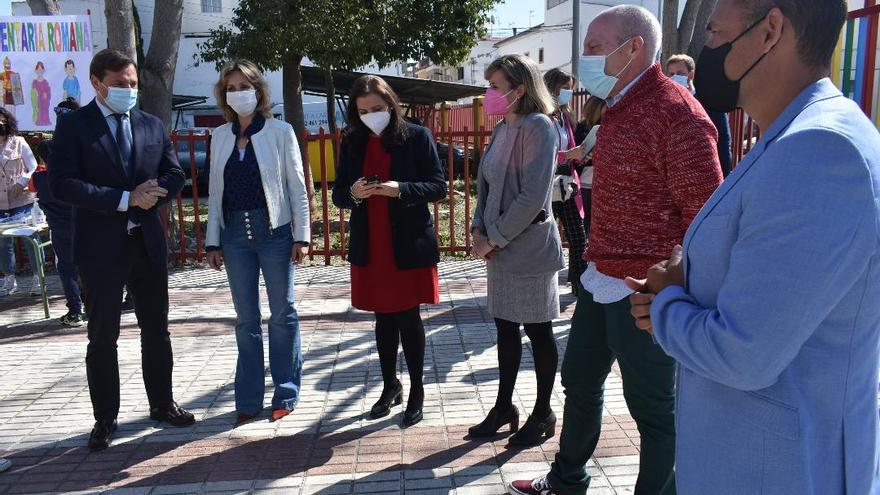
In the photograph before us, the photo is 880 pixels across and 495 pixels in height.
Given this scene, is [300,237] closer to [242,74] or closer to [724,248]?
[242,74]

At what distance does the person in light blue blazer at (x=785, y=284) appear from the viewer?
123 cm

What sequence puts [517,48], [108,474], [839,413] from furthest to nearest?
[517,48] → [108,474] → [839,413]

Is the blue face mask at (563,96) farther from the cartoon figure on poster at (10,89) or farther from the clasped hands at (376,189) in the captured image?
the cartoon figure on poster at (10,89)

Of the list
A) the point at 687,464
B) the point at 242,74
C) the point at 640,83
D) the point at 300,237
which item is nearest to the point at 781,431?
the point at 687,464

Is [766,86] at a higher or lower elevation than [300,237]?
higher

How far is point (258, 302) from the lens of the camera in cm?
404

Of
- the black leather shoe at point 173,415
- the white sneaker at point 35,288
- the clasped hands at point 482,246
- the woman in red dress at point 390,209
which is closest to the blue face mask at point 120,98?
the woman in red dress at point 390,209

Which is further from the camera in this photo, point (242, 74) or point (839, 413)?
point (242, 74)

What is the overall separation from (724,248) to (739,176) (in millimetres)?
147

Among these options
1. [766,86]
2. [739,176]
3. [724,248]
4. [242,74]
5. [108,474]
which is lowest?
[108,474]

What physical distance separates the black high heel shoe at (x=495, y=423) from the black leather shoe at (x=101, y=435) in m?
2.00

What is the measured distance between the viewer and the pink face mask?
11.3 feet

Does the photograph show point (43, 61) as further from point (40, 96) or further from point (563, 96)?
point (563, 96)

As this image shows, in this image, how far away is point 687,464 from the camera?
5.26 feet
